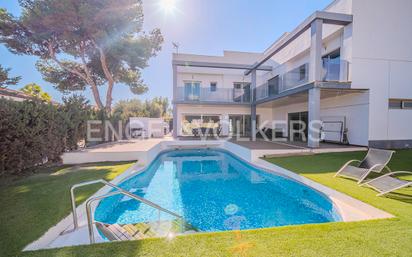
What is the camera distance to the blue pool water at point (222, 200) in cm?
409

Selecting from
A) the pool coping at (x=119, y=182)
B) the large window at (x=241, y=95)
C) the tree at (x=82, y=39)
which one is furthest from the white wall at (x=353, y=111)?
the tree at (x=82, y=39)

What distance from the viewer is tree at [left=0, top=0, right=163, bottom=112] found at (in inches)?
423

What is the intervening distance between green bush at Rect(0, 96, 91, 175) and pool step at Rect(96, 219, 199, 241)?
470 centimetres

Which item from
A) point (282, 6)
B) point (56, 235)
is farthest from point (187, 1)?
point (56, 235)

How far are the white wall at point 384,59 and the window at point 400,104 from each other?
216mm

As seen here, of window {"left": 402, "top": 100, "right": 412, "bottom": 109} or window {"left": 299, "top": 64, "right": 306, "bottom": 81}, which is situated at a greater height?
window {"left": 299, "top": 64, "right": 306, "bottom": 81}

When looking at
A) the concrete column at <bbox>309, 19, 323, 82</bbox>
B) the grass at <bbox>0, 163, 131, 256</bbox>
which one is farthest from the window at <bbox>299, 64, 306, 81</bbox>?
the grass at <bbox>0, 163, 131, 256</bbox>

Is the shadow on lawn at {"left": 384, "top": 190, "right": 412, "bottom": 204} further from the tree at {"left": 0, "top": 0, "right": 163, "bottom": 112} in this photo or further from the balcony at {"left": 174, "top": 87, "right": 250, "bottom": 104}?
the tree at {"left": 0, "top": 0, "right": 163, "bottom": 112}

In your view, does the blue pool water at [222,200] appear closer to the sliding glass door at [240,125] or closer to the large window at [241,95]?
the large window at [241,95]

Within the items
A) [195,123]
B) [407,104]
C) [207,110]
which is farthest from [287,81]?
[195,123]

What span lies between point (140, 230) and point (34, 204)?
87.8 inches

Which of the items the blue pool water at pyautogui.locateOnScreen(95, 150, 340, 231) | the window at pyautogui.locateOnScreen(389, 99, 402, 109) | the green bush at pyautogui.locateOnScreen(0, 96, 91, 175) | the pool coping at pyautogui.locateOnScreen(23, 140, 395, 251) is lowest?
the blue pool water at pyautogui.locateOnScreen(95, 150, 340, 231)

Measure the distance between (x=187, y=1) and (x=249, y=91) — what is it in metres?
8.01

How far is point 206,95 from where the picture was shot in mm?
14727
